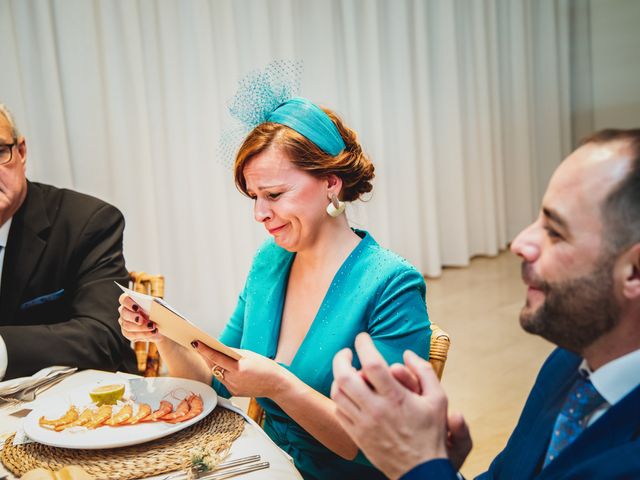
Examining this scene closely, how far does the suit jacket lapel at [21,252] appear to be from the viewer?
A: 2.30m

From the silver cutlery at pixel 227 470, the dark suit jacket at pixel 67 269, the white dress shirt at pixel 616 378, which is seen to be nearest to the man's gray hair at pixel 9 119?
the dark suit jacket at pixel 67 269

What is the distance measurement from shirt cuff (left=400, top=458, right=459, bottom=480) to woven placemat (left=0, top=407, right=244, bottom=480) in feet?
1.48

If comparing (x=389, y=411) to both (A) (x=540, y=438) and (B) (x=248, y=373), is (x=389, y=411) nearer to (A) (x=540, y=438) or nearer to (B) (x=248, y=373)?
(A) (x=540, y=438)

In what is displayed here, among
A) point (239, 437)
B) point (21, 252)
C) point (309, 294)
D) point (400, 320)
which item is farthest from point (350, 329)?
point (21, 252)

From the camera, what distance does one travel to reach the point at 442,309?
515 centimetres

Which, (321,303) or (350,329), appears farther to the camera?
(321,303)

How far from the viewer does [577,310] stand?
3.38 ft

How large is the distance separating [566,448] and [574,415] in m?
0.12

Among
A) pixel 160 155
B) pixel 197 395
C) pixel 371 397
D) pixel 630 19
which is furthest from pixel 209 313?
pixel 630 19

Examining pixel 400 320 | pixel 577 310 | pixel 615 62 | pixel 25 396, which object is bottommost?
pixel 25 396

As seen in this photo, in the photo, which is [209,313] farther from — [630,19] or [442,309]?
[630,19]

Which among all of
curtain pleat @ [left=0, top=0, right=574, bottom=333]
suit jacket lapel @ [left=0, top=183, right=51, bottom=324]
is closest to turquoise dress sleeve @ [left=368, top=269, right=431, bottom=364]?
suit jacket lapel @ [left=0, top=183, right=51, bottom=324]

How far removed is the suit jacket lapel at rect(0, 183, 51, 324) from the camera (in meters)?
2.30

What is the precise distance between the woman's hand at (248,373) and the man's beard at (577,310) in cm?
68
